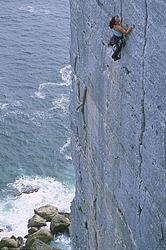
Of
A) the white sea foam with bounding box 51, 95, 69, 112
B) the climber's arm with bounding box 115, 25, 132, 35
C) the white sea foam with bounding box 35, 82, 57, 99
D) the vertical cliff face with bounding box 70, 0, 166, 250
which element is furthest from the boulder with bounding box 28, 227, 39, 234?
the climber's arm with bounding box 115, 25, 132, 35

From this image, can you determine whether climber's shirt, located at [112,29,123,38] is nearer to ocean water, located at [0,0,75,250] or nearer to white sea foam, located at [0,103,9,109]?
ocean water, located at [0,0,75,250]

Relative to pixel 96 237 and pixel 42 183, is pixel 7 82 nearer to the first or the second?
pixel 42 183

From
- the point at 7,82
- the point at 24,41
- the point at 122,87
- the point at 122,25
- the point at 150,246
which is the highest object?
the point at 24,41

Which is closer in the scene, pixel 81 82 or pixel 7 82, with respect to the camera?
pixel 81 82

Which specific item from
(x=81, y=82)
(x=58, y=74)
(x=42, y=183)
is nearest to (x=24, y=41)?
(x=58, y=74)

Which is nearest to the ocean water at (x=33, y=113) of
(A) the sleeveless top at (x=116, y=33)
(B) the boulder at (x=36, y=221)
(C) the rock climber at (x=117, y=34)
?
(B) the boulder at (x=36, y=221)

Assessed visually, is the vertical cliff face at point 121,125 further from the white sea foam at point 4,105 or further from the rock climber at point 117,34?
the white sea foam at point 4,105

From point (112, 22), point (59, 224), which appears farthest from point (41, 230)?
point (112, 22)

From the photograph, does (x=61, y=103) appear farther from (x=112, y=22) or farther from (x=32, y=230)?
(x=112, y=22)
